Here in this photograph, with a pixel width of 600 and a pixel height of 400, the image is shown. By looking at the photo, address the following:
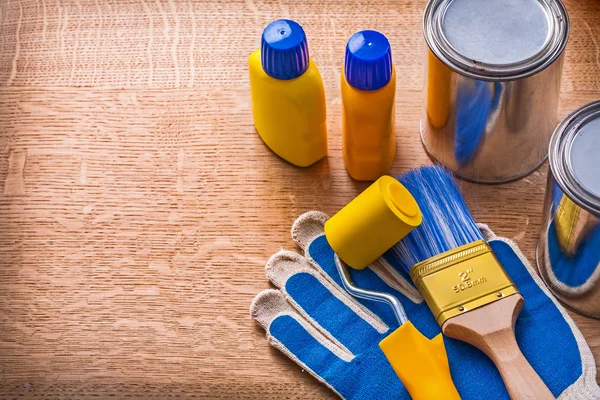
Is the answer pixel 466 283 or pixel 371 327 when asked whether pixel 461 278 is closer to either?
pixel 466 283

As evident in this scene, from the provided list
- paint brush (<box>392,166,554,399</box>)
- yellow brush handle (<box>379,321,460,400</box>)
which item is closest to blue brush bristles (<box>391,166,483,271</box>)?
paint brush (<box>392,166,554,399</box>)

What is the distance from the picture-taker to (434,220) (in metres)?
0.98

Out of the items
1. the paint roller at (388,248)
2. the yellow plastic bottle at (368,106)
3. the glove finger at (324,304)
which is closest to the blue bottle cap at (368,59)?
the yellow plastic bottle at (368,106)

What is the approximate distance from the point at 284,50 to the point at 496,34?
0.77 ft

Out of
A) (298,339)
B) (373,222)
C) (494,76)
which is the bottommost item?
(298,339)

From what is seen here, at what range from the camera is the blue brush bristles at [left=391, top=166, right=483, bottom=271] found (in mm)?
967

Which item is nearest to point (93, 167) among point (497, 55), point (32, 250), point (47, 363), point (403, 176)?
point (32, 250)

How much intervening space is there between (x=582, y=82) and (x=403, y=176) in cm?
28

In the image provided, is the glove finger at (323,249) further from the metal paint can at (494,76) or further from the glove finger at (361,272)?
the metal paint can at (494,76)

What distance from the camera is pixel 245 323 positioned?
3.22ft

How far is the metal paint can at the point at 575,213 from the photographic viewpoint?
852 mm

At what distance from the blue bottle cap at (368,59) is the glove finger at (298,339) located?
0.87 ft

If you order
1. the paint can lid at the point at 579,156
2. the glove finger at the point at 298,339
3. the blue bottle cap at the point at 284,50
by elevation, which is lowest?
the glove finger at the point at 298,339

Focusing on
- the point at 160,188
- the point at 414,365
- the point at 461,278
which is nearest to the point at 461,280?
the point at 461,278
